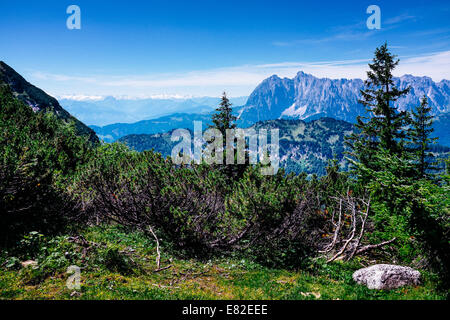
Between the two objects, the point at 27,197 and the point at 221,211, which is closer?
the point at 27,197

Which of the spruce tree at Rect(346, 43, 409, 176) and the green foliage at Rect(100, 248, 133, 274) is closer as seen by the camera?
the green foliage at Rect(100, 248, 133, 274)

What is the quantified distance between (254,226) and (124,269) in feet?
21.1

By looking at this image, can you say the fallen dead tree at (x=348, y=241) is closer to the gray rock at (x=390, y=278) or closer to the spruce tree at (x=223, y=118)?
the gray rock at (x=390, y=278)

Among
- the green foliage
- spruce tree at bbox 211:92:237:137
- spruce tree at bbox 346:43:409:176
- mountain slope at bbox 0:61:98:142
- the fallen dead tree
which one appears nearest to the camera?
the green foliage

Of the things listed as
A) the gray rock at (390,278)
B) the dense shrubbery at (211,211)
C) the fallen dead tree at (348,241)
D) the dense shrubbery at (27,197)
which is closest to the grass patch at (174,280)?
the gray rock at (390,278)

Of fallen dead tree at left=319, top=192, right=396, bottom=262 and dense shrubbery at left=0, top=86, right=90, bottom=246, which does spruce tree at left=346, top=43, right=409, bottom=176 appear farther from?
dense shrubbery at left=0, top=86, right=90, bottom=246

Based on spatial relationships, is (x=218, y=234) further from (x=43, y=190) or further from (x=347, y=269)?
(x=43, y=190)

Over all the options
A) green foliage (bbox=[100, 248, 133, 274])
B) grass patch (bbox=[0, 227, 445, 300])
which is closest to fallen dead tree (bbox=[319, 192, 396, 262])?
grass patch (bbox=[0, 227, 445, 300])

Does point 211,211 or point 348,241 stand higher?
point 211,211

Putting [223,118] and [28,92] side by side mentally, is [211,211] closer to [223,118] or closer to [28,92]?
[223,118]

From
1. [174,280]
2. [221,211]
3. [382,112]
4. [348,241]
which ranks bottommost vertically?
[174,280]

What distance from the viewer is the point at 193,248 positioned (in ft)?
42.1

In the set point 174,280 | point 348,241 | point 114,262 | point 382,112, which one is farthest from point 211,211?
point 382,112

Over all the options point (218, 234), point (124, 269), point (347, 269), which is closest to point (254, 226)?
point (218, 234)
